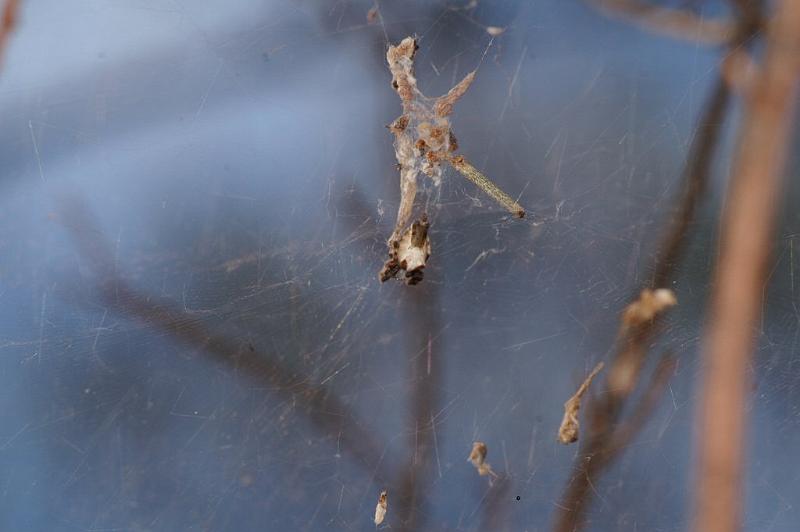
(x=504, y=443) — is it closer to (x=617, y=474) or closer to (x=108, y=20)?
(x=617, y=474)

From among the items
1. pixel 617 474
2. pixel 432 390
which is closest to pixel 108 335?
pixel 432 390

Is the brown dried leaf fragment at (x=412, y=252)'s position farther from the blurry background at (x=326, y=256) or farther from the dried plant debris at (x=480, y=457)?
the dried plant debris at (x=480, y=457)

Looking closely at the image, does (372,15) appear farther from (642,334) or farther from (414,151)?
(642,334)

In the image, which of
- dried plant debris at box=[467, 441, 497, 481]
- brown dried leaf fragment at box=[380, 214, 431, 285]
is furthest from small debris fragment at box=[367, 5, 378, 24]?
dried plant debris at box=[467, 441, 497, 481]

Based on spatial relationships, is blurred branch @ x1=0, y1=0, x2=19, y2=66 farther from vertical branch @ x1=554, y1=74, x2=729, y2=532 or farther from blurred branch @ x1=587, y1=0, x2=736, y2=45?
vertical branch @ x1=554, y1=74, x2=729, y2=532

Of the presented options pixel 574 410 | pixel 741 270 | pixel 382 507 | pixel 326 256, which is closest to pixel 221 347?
pixel 326 256

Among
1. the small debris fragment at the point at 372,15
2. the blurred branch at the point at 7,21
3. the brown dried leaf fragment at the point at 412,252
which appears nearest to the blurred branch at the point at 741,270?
the brown dried leaf fragment at the point at 412,252
